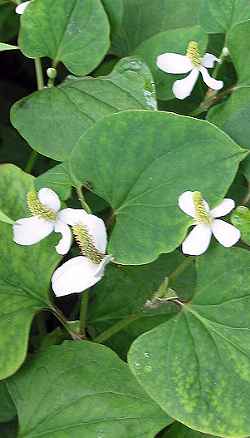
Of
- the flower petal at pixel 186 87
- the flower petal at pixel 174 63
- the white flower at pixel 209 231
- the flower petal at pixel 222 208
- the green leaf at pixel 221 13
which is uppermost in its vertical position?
the green leaf at pixel 221 13

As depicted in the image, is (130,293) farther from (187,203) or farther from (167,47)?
(167,47)

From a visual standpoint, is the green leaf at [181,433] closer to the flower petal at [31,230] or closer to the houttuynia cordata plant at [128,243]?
the houttuynia cordata plant at [128,243]

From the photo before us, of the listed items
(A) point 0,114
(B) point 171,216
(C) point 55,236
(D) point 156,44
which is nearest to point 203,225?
(B) point 171,216

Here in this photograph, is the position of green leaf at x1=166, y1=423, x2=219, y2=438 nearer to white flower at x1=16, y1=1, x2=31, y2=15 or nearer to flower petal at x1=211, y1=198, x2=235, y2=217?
flower petal at x1=211, y1=198, x2=235, y2=217

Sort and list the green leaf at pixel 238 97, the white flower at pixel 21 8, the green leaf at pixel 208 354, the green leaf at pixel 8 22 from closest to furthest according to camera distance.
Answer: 1. the green leaf at pixel 208 354
2. the green leaf at pixel 238 97
3. the white flower at pixel 21 8
4. the green leaf at pixel 8 22

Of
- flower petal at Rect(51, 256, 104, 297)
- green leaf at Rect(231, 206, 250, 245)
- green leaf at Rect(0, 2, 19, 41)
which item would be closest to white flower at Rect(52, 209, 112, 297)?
flower petal at Rect(51, 256, 104, 297)

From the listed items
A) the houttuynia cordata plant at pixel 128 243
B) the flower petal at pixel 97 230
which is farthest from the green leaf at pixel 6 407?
the flower petal at pixel 97 230
